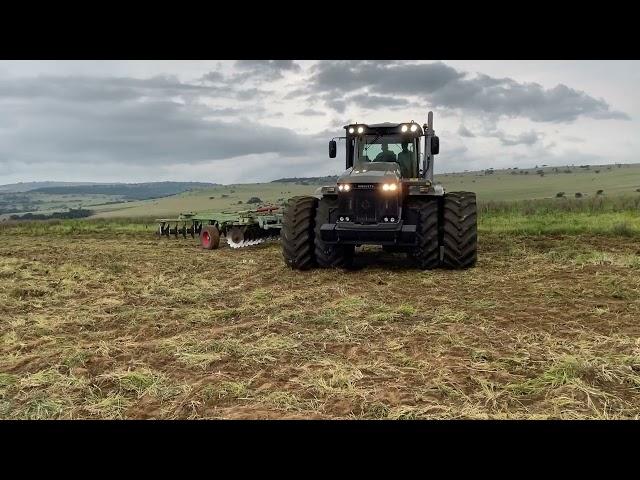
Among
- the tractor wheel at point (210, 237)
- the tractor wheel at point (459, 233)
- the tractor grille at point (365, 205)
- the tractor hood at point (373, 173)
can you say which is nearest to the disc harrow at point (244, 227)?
the tractor wheel at point (210, 237)

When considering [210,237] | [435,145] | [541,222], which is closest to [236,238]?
[210,237]

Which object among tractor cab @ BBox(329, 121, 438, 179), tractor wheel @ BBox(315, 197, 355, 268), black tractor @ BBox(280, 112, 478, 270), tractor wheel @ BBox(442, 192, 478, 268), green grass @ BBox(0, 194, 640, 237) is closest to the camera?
black tractor @ BBox(280, 112, 478, 270)

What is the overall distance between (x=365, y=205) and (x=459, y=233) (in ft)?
6.23

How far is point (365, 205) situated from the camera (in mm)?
9945

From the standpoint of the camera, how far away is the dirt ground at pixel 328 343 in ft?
13.3

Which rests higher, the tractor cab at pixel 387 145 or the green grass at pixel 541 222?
the tractor cab at pixel 387 145

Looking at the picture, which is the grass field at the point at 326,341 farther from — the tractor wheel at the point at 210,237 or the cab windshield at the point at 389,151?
the tractor wheel at the point at 210,237

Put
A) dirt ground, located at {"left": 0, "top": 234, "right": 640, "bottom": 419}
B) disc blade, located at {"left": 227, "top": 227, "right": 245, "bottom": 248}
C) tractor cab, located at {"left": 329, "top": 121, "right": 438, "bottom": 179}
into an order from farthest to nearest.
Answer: disc blade, located at {"left": 227, "top": 227, "right": 245, "bottom": 248} < tractor cab, located at {"left": 329, "top": 121, "right": 438, "bottom": 179} < dirt ground, located at {"left": 0, "top": 234, "right": 640, "bottom": 419}

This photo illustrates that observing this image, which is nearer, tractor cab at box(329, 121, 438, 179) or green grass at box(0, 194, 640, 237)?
tractor cab at box(329, 121, 438, 179)

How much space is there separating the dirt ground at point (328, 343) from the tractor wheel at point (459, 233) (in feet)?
1.06

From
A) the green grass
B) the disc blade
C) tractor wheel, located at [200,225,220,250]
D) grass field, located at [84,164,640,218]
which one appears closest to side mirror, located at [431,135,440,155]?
the disc blade

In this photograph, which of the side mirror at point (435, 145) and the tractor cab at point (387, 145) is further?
the tractor cab at point (387, 145)

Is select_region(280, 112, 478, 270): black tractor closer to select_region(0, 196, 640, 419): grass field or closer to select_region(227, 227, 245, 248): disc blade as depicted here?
select_region(0, 196, 640, 419): grass field

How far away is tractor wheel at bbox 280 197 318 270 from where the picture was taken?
10.5m
